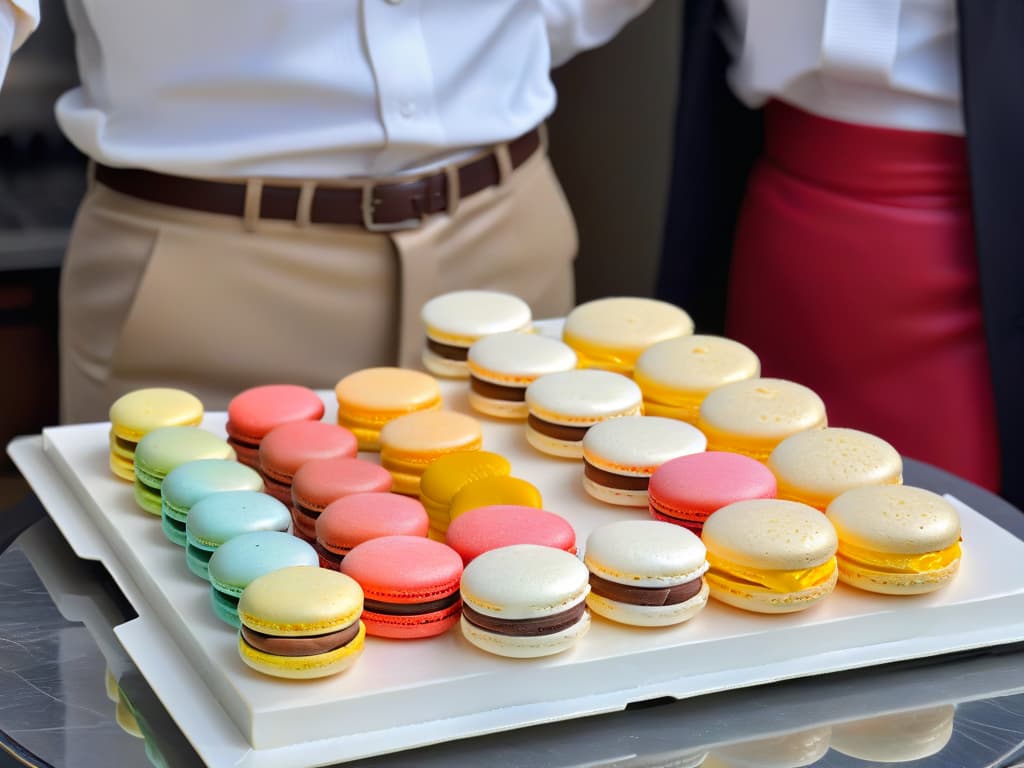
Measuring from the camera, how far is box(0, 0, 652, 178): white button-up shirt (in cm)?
121

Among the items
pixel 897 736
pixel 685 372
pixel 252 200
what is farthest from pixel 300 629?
pixel 252 200

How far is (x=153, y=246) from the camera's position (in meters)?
1.28

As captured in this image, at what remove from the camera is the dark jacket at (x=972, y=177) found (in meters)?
1.25

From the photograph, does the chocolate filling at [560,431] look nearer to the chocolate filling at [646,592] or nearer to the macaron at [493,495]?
the macaron at [493,495]

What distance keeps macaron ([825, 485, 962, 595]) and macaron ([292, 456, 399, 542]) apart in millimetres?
285

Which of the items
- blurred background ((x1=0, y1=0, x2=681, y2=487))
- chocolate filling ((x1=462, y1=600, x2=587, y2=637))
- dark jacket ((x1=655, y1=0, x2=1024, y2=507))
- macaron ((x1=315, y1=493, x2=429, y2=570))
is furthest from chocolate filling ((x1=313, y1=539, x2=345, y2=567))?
blurred background ((x1=0, y1=0, x2=681, y2=487))

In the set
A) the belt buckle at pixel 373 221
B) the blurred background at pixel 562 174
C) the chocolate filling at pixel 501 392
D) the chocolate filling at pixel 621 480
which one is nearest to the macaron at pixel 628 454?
the chocolate filling at pixel 621 480

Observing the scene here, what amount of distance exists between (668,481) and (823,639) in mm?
142

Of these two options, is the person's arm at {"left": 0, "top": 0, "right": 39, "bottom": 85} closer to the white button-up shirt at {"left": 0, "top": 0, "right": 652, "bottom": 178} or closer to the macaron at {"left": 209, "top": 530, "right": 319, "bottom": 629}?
the white button-up shirt at {"left": 0, "top": 0, "right": 652, "bottom": 178}

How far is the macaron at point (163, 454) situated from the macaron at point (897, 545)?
1.32 feet

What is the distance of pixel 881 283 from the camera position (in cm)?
135

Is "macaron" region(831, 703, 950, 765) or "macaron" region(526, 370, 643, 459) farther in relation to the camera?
"macaron" region(526, 370, 643, 459)

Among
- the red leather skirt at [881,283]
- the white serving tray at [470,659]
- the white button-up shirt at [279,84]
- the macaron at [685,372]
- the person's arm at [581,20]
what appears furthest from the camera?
the person's arm at [581,20]

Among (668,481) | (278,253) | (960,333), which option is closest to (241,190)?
(278,253)
